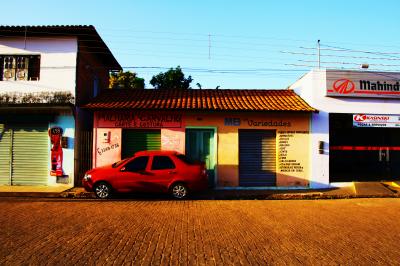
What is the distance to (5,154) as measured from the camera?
13.6m

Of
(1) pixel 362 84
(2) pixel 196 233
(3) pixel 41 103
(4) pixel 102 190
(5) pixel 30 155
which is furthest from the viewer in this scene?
(1) pixel 362 84

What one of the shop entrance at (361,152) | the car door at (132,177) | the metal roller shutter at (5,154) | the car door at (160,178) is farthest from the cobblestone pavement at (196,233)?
the shop entrance at (361,152)

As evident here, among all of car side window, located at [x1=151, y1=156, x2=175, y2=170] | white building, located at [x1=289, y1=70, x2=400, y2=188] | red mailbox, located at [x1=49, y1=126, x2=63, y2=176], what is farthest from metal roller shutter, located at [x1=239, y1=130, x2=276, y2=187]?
red mailbox, located at [x1=49, y1=126, x2=63, y2=176]

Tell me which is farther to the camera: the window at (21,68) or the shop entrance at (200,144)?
the window at (21,68)

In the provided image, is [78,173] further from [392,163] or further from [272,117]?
[392,163]

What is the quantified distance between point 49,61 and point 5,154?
4.23 m

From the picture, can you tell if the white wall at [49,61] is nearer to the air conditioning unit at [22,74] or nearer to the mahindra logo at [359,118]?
the air conditioning unit at [22,74]

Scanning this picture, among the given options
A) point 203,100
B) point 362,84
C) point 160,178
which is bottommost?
point 160,178

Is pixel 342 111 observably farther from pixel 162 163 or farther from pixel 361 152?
pixel 162 163

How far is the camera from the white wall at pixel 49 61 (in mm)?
13531

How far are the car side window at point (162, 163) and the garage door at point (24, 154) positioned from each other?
5.23 m

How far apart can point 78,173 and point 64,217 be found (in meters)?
5.93

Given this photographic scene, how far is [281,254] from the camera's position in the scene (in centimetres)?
521

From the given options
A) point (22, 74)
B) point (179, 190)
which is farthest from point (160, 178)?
point (22, 74)
